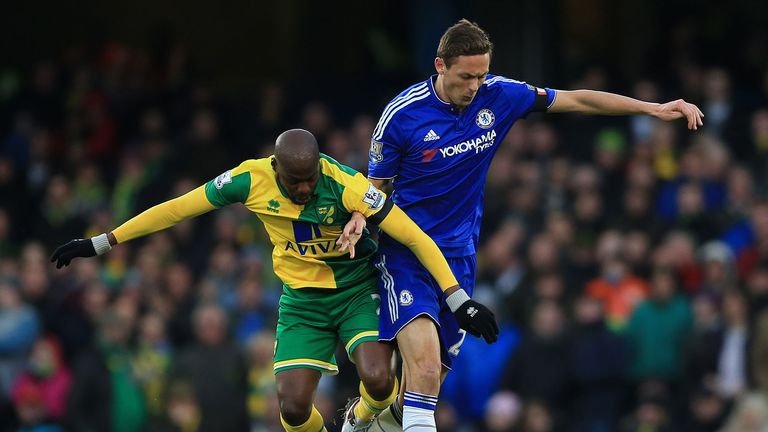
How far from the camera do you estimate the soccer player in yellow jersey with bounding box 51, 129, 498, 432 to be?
803 centimetres

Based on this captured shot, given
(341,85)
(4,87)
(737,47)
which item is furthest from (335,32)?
(737,47)

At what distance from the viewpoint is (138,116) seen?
1830 cm

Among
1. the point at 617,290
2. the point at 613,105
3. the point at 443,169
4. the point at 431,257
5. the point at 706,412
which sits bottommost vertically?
the point at 706,412

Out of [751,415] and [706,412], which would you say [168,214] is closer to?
[751,415]

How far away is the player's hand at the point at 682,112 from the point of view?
26.1ft

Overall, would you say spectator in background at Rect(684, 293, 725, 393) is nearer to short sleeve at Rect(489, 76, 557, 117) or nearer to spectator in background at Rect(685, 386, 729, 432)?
spectator in background at Rect(685, 386, 729, 432)

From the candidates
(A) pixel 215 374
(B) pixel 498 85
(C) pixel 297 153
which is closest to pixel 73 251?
(C) pixel 297 153

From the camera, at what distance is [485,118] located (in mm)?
8336

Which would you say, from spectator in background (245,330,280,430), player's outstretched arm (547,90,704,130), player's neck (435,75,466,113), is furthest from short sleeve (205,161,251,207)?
spectator in background (245,330,280,430)

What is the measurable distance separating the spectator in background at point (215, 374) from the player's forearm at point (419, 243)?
18.4 ft

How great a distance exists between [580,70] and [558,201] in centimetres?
302

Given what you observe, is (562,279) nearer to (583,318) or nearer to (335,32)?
(583,318)

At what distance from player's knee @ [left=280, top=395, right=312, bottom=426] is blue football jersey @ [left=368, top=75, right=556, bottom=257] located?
3.29ft

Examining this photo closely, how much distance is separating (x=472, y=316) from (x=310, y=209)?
1.09 meters
